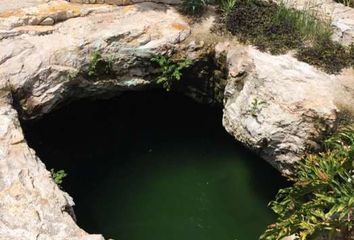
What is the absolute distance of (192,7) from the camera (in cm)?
882

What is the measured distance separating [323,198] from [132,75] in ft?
11.4

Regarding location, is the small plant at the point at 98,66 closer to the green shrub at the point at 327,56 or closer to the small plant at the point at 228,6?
the small plant at the point at 228,6

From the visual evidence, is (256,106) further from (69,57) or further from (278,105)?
(69,57)

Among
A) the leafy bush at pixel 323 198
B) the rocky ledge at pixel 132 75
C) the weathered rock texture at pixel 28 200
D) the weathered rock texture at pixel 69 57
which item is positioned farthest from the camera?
the rocky ledge at pixel 132 75

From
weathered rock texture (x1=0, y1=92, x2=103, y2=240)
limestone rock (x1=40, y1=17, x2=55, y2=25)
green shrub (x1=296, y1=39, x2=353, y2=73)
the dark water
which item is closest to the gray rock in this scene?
limestone rock (x1=40, y1=17, x2=55, y2=25)

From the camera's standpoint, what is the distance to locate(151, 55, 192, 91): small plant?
8.28 meters

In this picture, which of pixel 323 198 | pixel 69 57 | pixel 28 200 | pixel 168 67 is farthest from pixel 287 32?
pixel 28 200

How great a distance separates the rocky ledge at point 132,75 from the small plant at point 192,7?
0.20 m

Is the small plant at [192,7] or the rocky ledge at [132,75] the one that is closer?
the rocky ledge at [132,75]

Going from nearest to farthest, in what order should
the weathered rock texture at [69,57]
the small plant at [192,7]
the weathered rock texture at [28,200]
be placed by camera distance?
the weathered rock texture at [28,200] < the weathered rock texture at [69,57] < the small plant at [192,7]

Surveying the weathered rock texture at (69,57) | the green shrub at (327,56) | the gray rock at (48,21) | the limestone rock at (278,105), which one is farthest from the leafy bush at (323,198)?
the gray rock at (48,21)

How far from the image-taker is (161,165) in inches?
359

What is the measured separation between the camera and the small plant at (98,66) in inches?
318

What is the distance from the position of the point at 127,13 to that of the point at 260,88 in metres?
2.51
